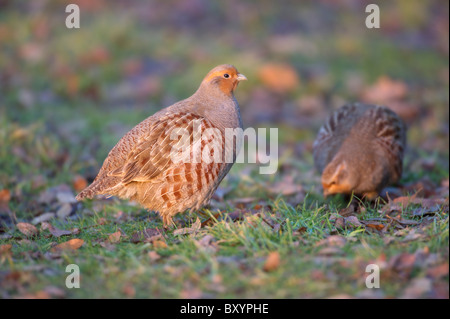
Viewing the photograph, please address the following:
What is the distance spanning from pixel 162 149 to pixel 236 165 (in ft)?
8.09

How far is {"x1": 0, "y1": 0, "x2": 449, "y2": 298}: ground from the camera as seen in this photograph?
381cm

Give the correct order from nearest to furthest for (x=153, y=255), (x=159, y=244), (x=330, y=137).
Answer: (x=153, y=255)
(x=159, y=244)
(x=330, y=137)

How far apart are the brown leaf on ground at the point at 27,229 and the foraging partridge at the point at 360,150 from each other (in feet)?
10.1

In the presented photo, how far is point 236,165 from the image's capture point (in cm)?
732

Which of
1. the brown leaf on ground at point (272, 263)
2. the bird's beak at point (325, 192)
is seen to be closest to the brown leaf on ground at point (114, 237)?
the brown leaf on ground at point (272, 263)

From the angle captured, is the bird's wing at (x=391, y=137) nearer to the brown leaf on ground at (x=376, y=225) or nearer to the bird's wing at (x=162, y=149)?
the brown leaf on ground at (x=376, y=225)

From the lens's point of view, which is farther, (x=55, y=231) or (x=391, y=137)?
(x=391, y=137)

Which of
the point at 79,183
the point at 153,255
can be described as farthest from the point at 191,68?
the point at 153,255

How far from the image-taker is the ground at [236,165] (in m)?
3.81

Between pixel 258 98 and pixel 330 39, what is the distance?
3.60 metres

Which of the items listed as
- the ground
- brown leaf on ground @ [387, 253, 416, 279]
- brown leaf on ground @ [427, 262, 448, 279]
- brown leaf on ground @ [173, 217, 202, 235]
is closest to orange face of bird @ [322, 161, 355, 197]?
the ground

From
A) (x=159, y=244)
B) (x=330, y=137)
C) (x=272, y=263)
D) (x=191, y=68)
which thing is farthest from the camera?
(x=191, y=68)

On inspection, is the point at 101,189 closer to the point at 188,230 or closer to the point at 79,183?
the point at 188,230

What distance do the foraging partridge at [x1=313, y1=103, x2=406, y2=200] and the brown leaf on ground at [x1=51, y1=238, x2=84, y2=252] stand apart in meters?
2.76
